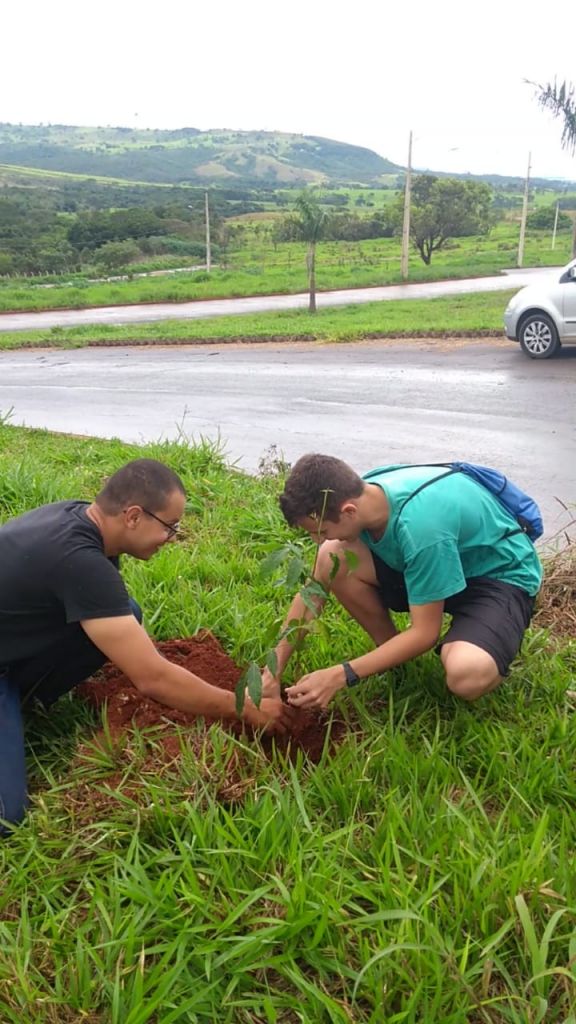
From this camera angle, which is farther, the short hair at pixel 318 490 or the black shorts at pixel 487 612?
the black shorts at pixel 487 612

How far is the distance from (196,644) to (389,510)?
1.15 metres

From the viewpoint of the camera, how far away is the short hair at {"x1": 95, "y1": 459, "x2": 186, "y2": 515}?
2.67 m

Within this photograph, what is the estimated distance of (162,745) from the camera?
9.14 feet

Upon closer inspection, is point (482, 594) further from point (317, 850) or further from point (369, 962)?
point (369, 962)

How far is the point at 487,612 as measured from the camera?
117 inches

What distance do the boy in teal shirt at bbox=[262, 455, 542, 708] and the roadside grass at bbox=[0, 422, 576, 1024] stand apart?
0.23 meters

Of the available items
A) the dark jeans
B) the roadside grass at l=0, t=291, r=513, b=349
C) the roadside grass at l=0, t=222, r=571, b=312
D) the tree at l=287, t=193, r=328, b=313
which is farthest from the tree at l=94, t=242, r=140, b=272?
the dark jeans

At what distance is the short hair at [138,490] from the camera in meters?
2.67

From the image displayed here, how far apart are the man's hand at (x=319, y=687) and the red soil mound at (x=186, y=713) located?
160 mm

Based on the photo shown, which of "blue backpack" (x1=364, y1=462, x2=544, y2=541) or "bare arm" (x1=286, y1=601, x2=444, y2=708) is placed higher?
"blue backpack" (x1=364, y1=462, x2=544, y2=541)

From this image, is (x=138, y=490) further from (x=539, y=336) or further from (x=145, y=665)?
(x=539, y=336)

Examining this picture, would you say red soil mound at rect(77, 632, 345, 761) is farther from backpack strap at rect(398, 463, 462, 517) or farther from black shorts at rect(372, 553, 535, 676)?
backpack strap at rect(398, 463, 462, 517)

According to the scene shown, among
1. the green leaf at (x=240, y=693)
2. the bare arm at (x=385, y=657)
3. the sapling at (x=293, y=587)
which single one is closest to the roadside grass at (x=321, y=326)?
the bare arm at (x=385, y=657)

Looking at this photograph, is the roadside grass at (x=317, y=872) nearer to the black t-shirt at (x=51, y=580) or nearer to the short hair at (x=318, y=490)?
the short hair at (x=318, y=490)
